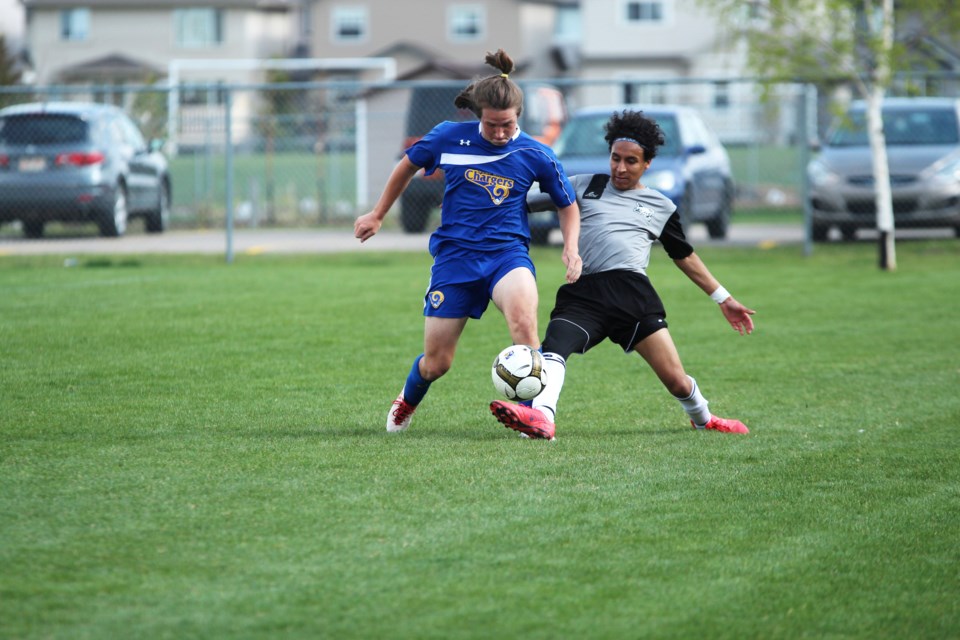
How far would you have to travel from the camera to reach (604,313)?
657cm

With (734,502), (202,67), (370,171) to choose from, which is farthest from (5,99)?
(202,67)

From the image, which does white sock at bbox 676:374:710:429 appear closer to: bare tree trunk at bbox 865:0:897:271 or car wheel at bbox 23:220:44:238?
bare tree trunk at bbox 865:0:897:271

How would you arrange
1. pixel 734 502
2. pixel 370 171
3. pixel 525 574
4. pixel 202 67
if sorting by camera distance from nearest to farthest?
pixel 525 574 < pixel 734 502 < pixel 370 171 < pixel 202 67

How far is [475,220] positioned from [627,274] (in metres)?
0.83

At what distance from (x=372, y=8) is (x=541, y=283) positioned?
4583cm

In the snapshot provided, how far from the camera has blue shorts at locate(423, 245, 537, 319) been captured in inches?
249

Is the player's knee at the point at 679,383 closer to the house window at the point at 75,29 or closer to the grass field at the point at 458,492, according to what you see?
the grass field at the point at 458,492

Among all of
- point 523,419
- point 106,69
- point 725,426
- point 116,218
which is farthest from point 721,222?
point 106,69

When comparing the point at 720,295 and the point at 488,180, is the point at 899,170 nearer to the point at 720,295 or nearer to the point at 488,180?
the point at 720,295

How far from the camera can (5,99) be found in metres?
24.3

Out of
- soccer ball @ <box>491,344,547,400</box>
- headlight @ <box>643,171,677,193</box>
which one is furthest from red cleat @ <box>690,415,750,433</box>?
headlight @ <box>643,171,677,193</box>

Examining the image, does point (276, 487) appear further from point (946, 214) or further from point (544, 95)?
point (544, 95)

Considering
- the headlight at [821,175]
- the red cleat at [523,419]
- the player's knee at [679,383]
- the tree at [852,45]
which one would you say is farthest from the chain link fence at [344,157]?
the red cleat at [523,419]

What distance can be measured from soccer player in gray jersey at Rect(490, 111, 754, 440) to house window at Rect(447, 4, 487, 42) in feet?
167
